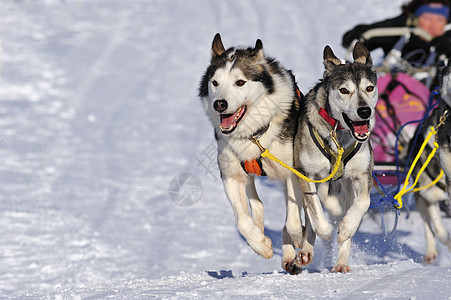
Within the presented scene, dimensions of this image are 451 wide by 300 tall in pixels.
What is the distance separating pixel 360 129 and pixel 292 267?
912mm

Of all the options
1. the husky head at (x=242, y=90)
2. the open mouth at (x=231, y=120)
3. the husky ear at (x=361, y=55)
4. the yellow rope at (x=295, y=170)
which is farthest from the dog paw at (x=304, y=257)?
the husky ear at (x=361, y=55)

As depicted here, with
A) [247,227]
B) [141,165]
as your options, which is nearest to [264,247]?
[247,227]

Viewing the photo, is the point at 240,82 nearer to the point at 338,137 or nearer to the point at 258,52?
the point at 258,52

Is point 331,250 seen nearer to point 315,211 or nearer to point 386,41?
point 315,211

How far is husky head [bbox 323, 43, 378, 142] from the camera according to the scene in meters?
2.88

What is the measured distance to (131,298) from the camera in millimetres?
2594

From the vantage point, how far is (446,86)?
357 centimetres

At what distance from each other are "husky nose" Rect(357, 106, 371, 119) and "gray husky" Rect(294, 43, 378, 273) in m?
0.10

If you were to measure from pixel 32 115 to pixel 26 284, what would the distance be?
13.0ft

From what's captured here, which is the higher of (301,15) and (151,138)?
(301,15)

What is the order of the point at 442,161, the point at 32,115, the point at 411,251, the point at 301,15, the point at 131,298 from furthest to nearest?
the point at 301,15
the point at 32,115
the point at 411,251
the point at 442,161
the point at 131,298

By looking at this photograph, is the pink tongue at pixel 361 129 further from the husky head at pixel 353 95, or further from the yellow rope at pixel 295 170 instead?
the yellow rope at pixel 295 170

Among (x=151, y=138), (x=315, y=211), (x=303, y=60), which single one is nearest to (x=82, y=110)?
(x=151, y=138)

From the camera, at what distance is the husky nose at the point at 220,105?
3016 millimetres
